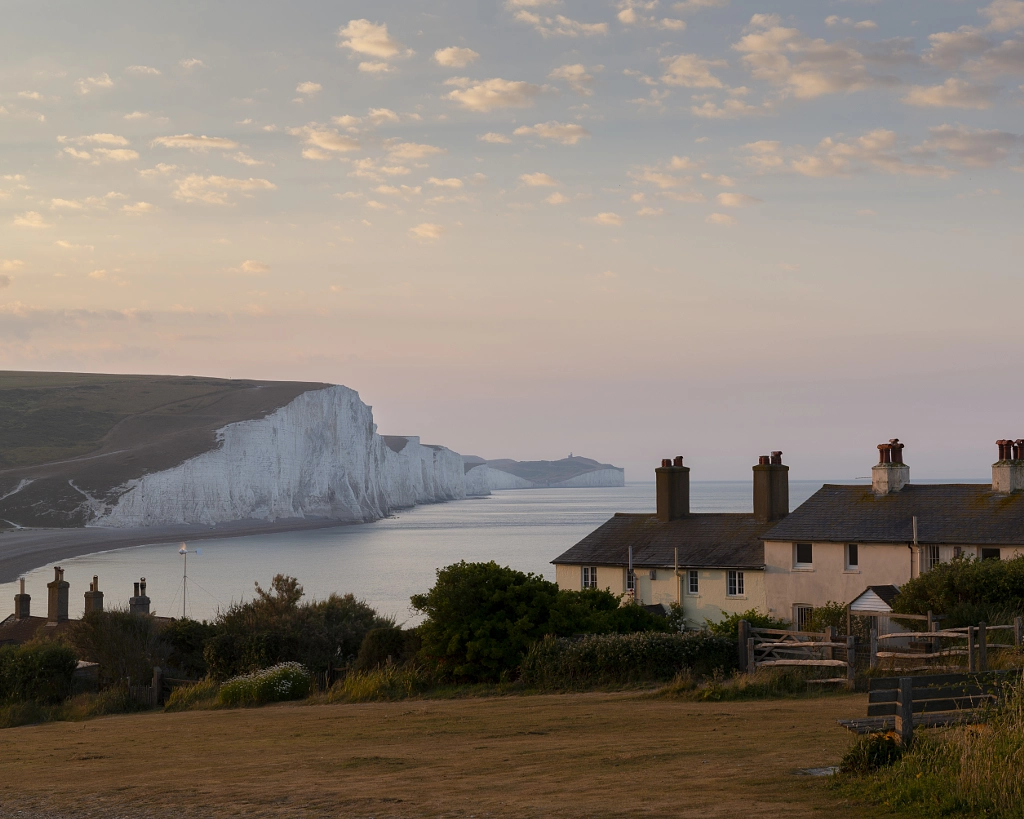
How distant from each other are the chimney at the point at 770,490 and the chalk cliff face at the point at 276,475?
119826mm

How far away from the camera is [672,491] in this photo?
153ft

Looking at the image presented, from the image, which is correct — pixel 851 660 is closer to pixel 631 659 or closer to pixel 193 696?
pixel 631 659

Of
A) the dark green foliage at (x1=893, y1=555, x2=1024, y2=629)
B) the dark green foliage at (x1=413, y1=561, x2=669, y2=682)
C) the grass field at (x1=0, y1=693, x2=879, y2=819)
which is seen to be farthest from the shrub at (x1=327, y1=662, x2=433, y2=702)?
the dark green foliage at (x1=893, y1=555, x2=1024, y2=629)

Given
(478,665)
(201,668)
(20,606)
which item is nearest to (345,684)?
(478,665)

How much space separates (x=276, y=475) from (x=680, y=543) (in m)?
130

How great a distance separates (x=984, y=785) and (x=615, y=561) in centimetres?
3440

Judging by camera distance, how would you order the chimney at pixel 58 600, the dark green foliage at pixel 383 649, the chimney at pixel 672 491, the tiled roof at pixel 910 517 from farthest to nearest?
the chimney at pixel 58 600 → the chimney at pixel 672 491 → the tiled roof at pixel 910 517 → the dark green foliage at pixel 383 649

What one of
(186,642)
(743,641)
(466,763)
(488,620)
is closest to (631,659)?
(743,641)

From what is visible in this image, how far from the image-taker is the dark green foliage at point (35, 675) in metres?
28.9

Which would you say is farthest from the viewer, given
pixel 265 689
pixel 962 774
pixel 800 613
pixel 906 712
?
pixel 800 613

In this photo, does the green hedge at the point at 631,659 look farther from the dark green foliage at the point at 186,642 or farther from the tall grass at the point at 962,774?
the dark green foliage at the point at 186,642

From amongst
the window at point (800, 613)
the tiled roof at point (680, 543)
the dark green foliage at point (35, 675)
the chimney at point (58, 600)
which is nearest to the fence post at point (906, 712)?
the dark green foliage at point (35, 675)

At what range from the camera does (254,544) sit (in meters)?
137

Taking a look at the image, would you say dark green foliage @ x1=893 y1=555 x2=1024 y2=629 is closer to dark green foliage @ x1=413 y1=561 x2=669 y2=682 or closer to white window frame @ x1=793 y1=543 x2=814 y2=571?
dark green foliage @ x1=413 y1=561 x2=669 y2=682
